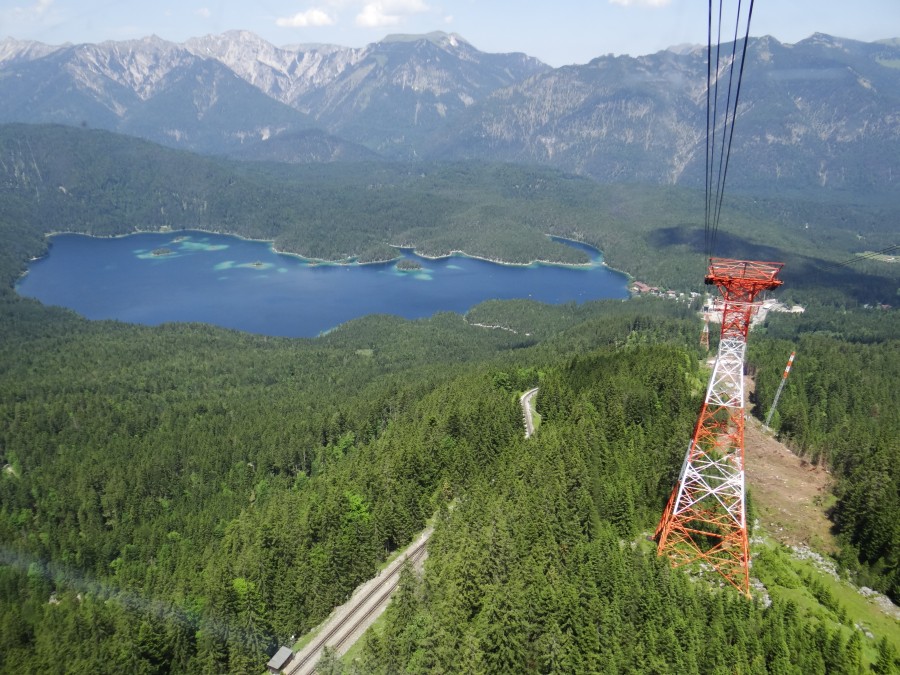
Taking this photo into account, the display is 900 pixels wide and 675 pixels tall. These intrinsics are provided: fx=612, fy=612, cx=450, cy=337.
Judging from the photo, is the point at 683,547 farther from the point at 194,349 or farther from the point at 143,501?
the point at 194,349

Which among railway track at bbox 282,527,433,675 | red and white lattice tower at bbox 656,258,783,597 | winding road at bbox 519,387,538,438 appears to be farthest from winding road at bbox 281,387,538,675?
winding road at bbox 519,387,538,438

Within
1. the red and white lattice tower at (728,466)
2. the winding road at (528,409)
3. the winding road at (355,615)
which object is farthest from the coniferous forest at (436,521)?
the red and white lattice tower at (728,466)

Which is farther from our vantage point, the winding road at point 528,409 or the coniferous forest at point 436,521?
the winding road at point 528,409

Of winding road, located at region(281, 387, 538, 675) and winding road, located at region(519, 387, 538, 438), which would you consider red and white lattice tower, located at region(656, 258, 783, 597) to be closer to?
winding road, located at region(281, 387, 538, 675)

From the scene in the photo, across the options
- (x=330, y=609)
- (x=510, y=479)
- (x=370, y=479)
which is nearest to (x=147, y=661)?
(x=330, y=609)

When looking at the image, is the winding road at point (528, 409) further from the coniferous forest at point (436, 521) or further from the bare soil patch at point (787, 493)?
the bare soil patch at point (787, 493)

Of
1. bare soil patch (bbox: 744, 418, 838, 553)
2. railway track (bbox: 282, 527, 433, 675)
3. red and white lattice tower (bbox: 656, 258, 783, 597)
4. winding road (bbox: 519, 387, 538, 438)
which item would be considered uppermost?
red and white lattice tower (bbox: 656, 258, 783, 597)
